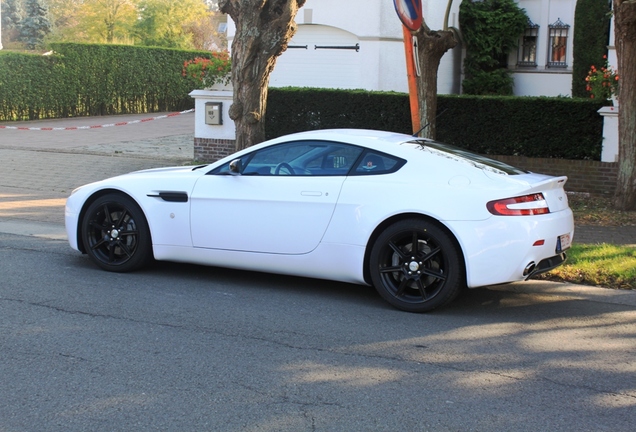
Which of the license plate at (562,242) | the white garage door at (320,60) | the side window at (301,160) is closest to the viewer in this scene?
the license plate at (562,242)

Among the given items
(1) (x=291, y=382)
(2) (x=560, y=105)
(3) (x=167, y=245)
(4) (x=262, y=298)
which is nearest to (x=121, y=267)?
(3) (x=167, y=245)

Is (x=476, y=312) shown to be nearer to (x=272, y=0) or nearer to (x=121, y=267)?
(x=121, y=267)

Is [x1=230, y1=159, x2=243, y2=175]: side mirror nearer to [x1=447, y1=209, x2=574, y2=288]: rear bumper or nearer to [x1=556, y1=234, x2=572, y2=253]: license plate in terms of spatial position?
[x1=447, y1=209, x2=574, y2=288]: rear bumper

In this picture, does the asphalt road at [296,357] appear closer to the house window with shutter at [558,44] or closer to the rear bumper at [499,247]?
the rear bumper at [499,247]

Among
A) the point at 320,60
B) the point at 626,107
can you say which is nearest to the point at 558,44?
the point at 320,60

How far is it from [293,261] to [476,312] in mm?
1563

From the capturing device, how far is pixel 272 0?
34.8ft

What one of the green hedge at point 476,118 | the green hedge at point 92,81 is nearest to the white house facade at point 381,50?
the green hedge at point 476,118

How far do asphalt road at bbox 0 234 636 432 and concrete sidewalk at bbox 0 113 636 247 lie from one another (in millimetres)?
2969

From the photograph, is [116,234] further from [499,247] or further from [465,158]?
[499,247]

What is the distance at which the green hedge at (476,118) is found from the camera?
13055 millimetres

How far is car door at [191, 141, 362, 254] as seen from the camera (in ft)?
21.8

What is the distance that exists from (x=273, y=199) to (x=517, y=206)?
6.64 ft

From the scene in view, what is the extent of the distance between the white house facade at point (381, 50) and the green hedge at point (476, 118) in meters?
4.18
